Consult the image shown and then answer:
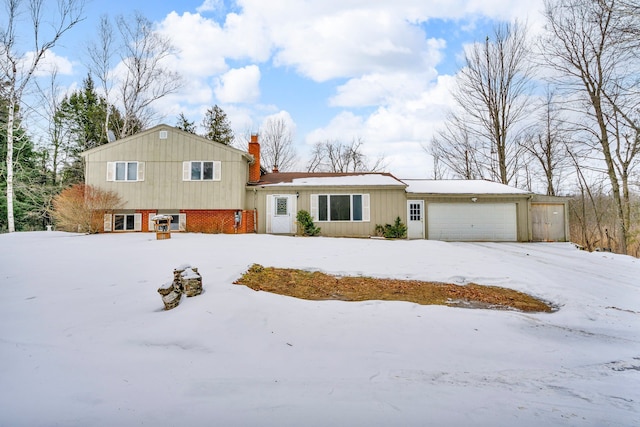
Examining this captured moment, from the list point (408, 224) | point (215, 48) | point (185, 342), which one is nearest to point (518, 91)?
point (408, 224)

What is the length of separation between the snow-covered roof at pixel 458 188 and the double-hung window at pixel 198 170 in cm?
938

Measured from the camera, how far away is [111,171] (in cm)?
1420

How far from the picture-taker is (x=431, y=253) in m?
9.26

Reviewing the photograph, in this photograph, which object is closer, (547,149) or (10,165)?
(10,165)


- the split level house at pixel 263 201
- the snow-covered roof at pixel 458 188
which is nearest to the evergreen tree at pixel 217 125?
the split level house at pixel 263 201

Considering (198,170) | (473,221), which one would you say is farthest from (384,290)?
(198,170)

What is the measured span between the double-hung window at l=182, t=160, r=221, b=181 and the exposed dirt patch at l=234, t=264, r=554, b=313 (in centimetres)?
891

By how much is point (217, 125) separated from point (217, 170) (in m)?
14.2

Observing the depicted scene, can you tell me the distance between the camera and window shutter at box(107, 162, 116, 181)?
14164 millimetres

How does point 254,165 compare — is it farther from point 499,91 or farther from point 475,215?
point 499,91

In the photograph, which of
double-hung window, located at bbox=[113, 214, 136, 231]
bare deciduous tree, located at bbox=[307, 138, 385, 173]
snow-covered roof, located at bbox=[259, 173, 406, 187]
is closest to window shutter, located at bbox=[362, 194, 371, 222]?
snow-covered roof, located at bbox=[259, 173, 406, 187]

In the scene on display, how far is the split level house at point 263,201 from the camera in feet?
46.0

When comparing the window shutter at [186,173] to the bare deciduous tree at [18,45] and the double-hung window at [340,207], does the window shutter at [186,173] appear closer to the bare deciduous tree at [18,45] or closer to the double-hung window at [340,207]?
the double-hung window at [340,207]

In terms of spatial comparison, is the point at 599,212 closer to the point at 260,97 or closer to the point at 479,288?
the point at 479,288
